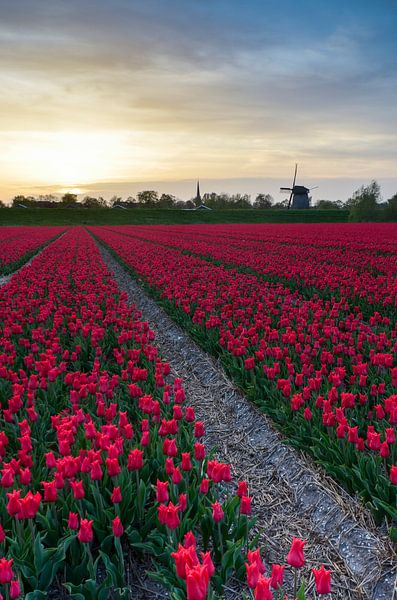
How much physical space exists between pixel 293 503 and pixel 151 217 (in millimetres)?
77938

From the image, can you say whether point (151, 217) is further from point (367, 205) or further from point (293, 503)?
point (293, 503)

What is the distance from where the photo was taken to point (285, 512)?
3926 mm

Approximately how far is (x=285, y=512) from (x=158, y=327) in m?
6.42

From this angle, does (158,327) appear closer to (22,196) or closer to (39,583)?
(39,583)

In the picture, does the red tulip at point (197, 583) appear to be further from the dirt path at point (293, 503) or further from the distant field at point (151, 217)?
the distant field at point (151, 217)

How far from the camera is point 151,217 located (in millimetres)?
79812

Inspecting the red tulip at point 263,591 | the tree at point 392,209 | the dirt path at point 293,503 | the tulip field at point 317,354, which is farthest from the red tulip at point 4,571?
the tree at point 392,209

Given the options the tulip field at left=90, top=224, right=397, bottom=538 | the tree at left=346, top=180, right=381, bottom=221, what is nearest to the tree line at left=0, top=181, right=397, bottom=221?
the tree at left=346, top=180, right=381, bottom=221

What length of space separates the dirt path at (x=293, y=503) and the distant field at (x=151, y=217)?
70.2 meters

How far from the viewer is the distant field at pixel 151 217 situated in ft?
248

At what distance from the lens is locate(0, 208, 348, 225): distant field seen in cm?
7569

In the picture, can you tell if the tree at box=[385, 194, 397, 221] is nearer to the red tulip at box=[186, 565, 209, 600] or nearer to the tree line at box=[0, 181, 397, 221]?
the tree line at box=[0, 181, 397, 221]

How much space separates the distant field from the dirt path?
7023 cm

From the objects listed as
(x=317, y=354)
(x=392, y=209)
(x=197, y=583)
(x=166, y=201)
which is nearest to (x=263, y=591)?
(x=197, y=583)
